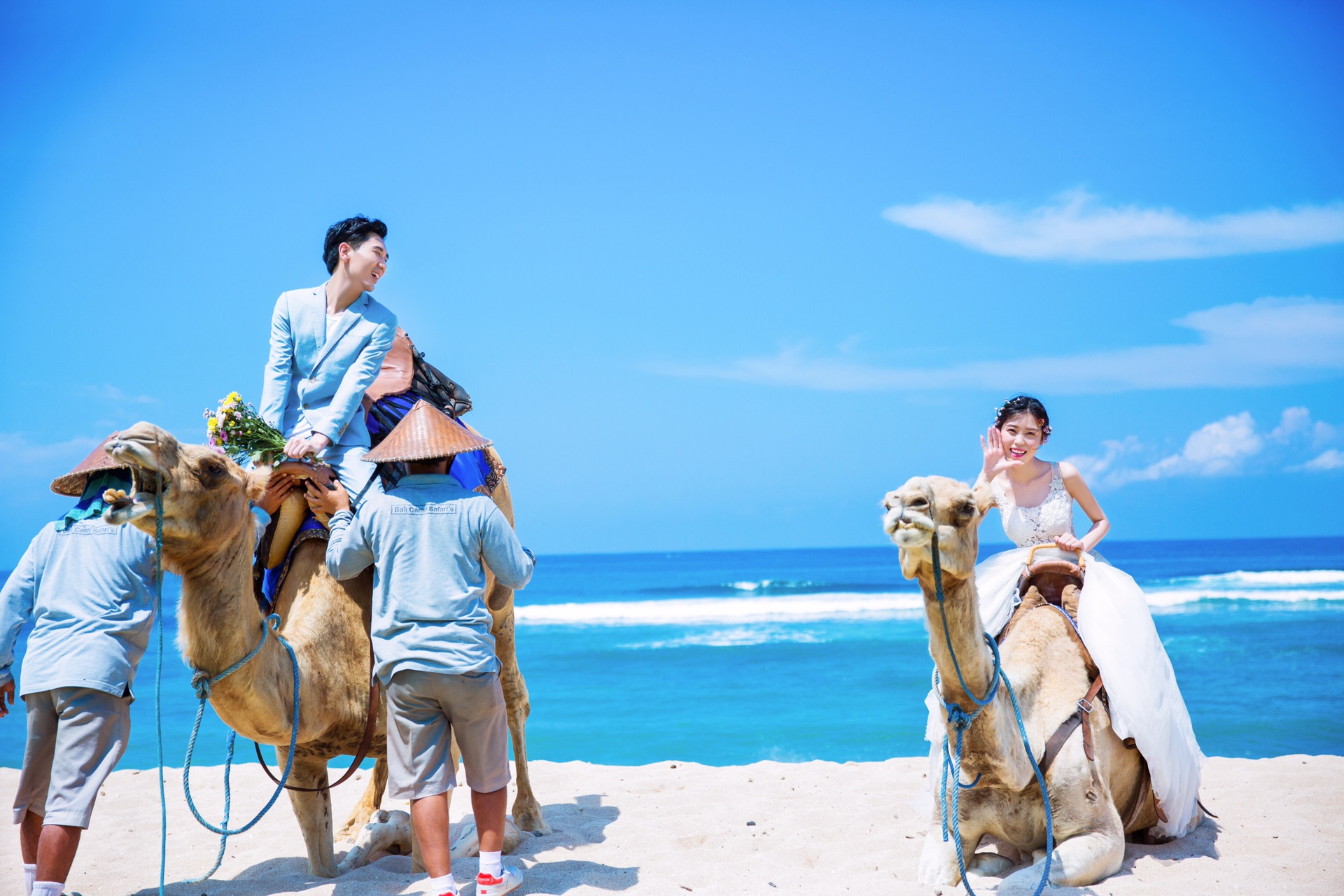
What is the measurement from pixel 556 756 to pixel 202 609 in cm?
796

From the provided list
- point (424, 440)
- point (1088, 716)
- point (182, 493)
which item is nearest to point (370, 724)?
point (424, 440)

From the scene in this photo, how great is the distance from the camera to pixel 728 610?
3412cm

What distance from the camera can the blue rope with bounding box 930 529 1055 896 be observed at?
3885 millimetres

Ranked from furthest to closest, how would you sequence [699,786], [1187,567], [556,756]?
[1187,567], [556,756], [699,786]

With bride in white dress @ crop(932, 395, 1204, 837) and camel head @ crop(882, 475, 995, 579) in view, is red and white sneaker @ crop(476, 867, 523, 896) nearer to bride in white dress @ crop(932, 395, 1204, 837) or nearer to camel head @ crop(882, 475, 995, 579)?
bride in white dress @ crop(932, 395, 1204, 837)

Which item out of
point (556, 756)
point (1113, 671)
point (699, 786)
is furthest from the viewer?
point (556, 756)

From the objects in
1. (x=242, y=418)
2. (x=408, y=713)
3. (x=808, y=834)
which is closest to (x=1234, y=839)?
(x=808, y=834)

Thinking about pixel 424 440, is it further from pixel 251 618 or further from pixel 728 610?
pixel 728 610

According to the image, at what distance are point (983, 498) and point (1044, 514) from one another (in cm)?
229

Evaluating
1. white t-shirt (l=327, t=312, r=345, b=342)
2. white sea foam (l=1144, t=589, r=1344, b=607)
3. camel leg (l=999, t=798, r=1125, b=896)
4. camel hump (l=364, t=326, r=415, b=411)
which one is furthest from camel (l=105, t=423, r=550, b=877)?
white sea foam (l=1144, t=589, r=1344, b=607)

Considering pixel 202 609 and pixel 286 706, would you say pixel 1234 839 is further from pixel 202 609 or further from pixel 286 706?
pixel 202 609

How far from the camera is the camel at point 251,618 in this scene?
3.79 meters

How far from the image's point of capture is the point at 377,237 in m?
5.59

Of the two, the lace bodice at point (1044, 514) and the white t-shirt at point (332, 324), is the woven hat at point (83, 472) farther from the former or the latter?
the lace bodice at point (1044, 514)
